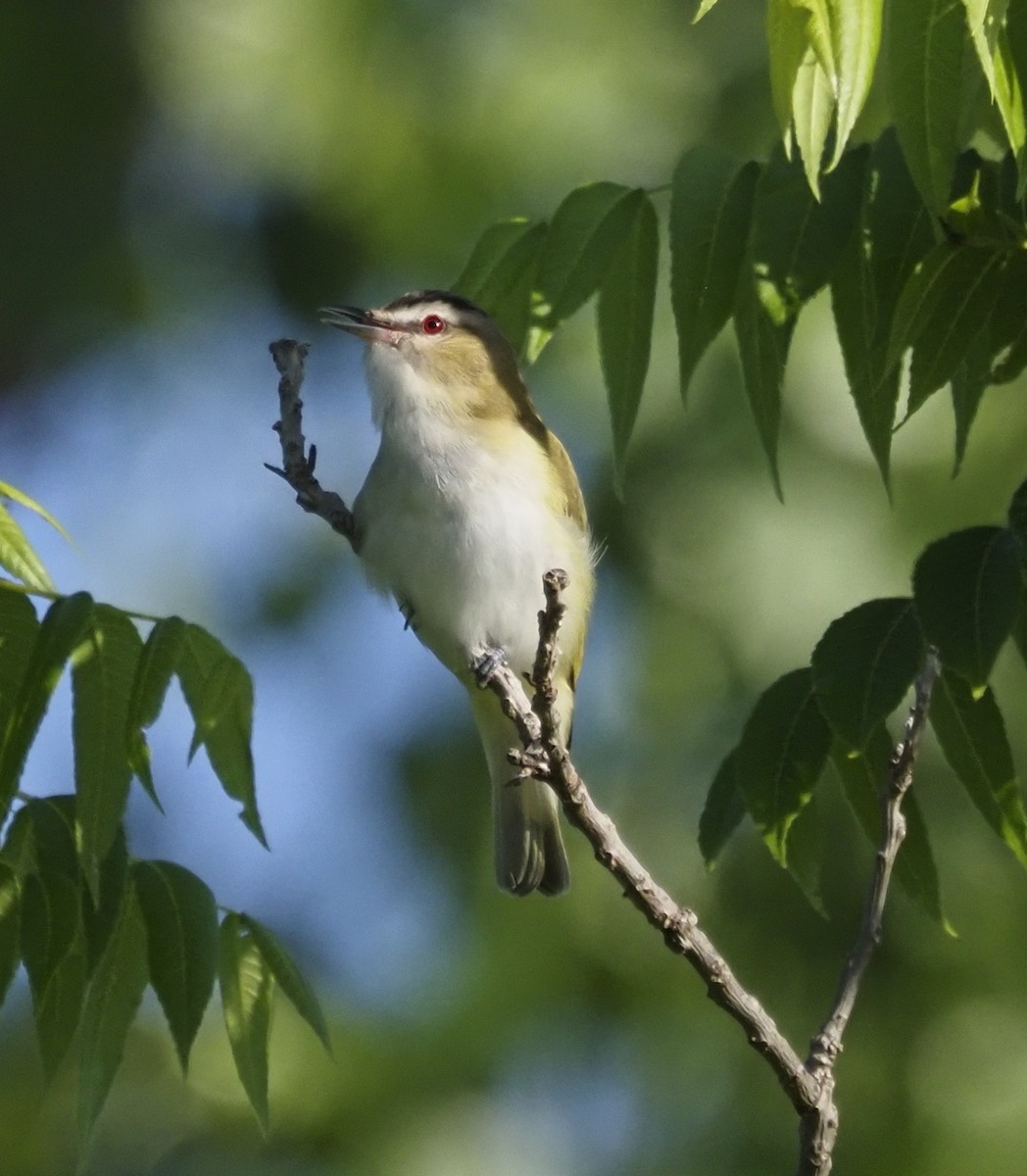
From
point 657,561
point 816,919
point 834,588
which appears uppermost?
point 657,561

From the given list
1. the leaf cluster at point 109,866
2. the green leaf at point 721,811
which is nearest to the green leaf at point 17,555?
the leaf cluster at point 109,866

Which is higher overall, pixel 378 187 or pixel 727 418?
pixel 378 187

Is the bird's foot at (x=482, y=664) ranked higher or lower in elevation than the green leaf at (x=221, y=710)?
higher

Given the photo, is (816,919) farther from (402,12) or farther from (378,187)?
(402,12)

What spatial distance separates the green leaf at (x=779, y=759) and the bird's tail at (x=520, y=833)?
2148 millimetres

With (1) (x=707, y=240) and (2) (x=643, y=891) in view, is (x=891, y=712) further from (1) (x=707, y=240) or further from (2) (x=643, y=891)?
(1) (x=707, y=240)

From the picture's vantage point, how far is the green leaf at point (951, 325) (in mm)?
2781

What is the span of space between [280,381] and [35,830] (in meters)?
1.05

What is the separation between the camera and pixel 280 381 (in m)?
3.52

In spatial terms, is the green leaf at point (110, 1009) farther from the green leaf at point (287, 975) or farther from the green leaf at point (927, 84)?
the green leaf at point (927, 84)

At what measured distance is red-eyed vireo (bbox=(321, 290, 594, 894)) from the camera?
453cm

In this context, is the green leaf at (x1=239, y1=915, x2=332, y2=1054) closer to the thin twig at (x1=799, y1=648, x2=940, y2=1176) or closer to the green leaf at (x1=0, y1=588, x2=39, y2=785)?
the green leaf at (x1=0, y1=588, x2=39, y2=785)

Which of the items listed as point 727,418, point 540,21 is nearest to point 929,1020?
point 727,418

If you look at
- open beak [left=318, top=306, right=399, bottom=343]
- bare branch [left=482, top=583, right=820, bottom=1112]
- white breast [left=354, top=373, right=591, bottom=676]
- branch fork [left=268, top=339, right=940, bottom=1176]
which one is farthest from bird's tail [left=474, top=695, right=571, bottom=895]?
bare branch [left=482, top=583, right=820, bottom=1112]
